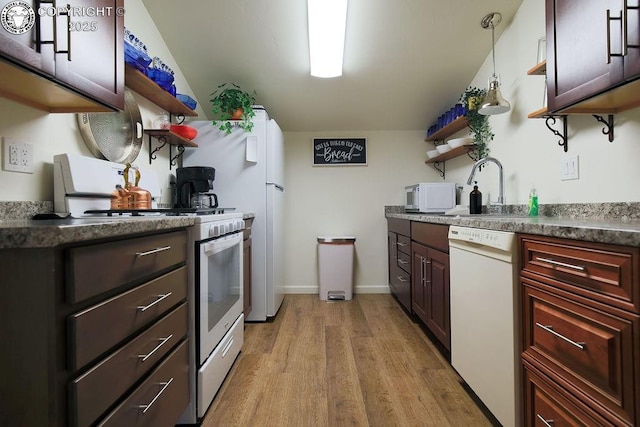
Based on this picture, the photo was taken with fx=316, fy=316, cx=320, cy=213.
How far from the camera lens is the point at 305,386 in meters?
1.71

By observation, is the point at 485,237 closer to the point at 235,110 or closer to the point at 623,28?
the point at 623,28

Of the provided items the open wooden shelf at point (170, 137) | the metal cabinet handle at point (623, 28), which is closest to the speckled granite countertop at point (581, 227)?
the metal cabinet handle at point (623, 28)

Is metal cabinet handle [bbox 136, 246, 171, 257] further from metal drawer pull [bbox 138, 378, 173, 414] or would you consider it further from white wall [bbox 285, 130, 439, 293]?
white wall [bbox 285, 130, 439, 293]

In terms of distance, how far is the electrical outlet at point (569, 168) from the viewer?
1.65m

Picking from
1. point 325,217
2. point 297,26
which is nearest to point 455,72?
point 297,26

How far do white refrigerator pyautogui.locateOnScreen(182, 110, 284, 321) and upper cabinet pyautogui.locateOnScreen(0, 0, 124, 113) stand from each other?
1338 mm

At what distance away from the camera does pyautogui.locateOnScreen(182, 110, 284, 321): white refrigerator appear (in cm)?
269

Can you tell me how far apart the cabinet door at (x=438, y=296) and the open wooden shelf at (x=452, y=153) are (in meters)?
1.19

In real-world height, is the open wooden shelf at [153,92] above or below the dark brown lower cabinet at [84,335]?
above

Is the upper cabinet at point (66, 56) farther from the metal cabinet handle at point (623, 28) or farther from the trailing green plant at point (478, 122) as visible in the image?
the trailing green plant at point (478, 122)

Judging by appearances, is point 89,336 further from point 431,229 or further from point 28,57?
point 431,229

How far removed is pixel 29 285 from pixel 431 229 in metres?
1.96

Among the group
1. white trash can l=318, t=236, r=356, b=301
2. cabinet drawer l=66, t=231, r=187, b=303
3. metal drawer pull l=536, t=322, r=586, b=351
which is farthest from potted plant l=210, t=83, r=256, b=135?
metal drawer pull l=536, t=322, r=586, b=351

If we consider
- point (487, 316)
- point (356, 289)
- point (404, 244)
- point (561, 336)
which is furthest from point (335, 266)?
point (561, 336)
